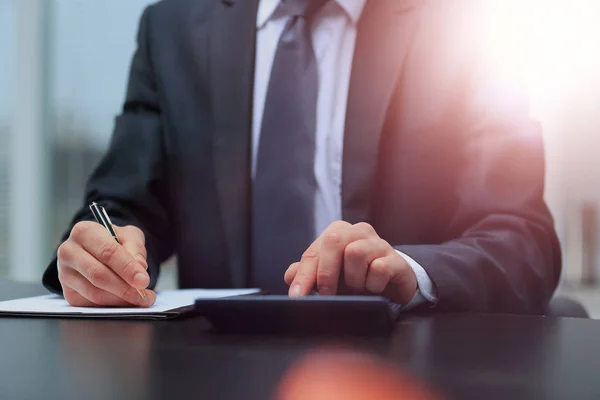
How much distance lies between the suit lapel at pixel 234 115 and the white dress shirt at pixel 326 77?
1.0 inches

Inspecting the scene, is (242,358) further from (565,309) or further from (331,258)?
(565,309)

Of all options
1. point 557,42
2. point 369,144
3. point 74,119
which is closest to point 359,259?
point 369,144

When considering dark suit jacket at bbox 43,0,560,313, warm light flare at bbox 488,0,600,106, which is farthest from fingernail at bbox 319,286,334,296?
warm light flare at bbox 488,0,600,106

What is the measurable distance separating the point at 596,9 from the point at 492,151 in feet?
4.21

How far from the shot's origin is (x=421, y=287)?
0.66 meters

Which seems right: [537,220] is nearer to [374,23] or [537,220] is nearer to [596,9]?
[374,23]

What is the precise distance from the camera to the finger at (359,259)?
1.93 feet

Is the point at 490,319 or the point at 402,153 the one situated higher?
the point at 402,153

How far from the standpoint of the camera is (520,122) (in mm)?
1032

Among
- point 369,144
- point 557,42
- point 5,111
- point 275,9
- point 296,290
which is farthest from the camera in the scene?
point 5,111

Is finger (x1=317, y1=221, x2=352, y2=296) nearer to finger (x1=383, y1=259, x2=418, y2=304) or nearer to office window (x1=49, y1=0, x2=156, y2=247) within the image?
finger (x1=383, y1=259, x2=418, y2=304)

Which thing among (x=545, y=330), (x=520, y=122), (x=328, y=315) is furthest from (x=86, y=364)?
(x=520, y=122)

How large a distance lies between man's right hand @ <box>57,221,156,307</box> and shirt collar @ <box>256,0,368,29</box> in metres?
0.66

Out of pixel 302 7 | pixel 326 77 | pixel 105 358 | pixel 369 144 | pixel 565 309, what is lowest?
pixel 565 309
